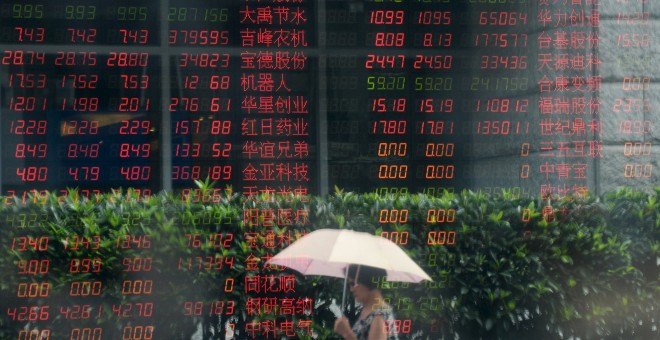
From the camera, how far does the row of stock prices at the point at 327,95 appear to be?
404 inches

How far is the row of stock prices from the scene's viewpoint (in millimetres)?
10266

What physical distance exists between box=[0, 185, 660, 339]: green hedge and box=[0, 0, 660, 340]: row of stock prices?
6.29ft

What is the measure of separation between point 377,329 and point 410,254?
6.54 feet

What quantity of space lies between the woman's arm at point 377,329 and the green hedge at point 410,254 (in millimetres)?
1878

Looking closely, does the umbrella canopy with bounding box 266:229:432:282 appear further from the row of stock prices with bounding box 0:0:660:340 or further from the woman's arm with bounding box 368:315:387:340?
the row of stock prices with bounding box 0:0:660:340

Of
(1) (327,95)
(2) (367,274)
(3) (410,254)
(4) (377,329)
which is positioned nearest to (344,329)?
(4) (377,329)

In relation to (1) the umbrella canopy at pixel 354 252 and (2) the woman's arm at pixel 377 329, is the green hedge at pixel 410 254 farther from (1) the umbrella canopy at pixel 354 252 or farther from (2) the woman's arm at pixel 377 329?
(2) the woman's arm at pixel 377 329

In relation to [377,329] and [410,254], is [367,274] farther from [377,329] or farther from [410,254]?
[410,254]

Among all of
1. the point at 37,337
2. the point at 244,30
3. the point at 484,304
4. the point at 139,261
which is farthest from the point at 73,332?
the point at 244,30

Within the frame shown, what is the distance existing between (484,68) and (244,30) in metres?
2.96

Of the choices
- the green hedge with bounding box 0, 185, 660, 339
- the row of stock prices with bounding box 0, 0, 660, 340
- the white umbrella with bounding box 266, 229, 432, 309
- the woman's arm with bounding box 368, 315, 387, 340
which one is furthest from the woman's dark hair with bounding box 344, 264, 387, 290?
the row of stock prices with bounding box 0, 0, 660, 340

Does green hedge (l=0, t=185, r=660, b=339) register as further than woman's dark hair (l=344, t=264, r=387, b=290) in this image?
Yes

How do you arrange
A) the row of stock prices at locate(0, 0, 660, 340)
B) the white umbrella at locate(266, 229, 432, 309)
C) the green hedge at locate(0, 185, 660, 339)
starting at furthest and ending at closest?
the row of stock prices at locate(0, 0, 660, 340)
the green hedge at locate(0, 185, 660, 339)
the white umbrella at locate(266, 229, 432, 309)

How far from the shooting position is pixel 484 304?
322 inches
